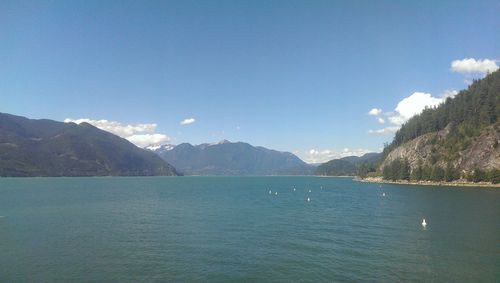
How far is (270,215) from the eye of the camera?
102562 millimetres

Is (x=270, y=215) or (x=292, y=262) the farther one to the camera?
(x=270, y=215)

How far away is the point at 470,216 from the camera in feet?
314

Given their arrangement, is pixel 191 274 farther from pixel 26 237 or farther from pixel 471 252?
pixel 471 252

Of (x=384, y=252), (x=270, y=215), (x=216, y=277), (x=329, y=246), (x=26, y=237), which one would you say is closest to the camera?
(x=216, y=277)

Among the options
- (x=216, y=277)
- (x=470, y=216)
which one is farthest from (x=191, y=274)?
(x=470, y=216)

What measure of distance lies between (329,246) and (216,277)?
23.9 metres

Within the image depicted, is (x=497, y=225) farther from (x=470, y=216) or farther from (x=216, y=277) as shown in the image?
(x=216, y=277)

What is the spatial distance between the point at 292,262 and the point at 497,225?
5606 centimetres

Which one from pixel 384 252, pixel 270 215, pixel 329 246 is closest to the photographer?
pixel 384 252

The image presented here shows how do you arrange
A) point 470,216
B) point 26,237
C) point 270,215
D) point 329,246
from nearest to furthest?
1. point 329,246
2. point 26,237
3. point 470,216
4. point 270,215

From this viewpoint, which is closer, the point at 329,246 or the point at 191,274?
the point at 191,274

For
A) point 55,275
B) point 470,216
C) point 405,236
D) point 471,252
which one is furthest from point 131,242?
point 470,216

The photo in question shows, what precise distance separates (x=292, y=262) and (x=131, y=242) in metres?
28.9

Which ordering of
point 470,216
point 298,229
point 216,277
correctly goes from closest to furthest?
point 216,277 < point 298,229 < point 470,216
